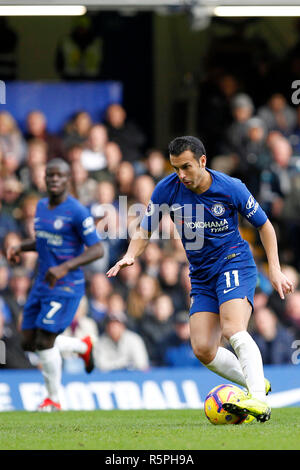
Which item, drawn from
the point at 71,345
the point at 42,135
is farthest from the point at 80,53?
the point at 71,345

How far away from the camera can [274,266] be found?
7.52m

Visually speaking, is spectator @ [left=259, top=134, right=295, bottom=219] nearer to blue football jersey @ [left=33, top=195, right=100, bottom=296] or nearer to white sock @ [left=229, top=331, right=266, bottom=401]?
blue football jersey @ [left=33, top=195, right=100, bottom=296]

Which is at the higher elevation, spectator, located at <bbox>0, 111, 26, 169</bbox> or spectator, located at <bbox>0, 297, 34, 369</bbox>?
spectator, located at <bbox>0, 111, 26, 169</bbox>

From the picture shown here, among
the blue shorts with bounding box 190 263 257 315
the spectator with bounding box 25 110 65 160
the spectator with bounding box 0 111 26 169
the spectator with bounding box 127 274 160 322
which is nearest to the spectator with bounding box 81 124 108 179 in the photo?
the spectator with bounding box 25 110 65 160

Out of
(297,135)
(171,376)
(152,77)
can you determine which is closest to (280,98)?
(297,135)

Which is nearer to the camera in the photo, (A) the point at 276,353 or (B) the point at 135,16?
(A) the point at 276,353

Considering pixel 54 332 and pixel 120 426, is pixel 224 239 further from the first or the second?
pixel 54 332

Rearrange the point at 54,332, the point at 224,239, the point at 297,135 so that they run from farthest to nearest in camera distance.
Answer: the point at 297,135
the point at 54,332
the point at 224,239

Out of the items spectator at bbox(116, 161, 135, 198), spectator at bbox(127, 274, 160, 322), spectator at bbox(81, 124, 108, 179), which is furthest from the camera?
spectator at bbox(81, 124, 108, 179)

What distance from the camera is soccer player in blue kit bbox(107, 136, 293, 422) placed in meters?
7.56

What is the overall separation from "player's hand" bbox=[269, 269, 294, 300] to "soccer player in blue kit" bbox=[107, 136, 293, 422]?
1 cm

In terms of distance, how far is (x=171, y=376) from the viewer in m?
11.5

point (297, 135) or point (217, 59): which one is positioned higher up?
point (217, 59)

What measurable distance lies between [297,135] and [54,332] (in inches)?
278
